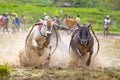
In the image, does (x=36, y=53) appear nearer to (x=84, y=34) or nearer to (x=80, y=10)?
(x=84, y=34)

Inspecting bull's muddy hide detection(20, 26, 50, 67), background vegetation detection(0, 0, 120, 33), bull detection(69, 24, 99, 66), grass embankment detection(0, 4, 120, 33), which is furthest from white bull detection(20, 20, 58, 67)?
grass embankment detection(0, 4, 120, 33)

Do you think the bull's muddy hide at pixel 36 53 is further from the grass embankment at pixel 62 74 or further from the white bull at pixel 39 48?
the grass embankment at pixel 62 74

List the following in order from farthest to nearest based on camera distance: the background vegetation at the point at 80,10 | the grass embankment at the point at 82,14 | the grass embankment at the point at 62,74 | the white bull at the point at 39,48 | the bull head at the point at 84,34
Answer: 1. the background vegetation at the point at 80,10
2. the grass embankment at the point at 82,14
3. the bull head at the point at 84,34
4. the white bull at the point at 39,48
5. the grass embankment at the point at 62,74

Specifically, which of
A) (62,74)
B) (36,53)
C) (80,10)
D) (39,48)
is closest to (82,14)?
(80,10)

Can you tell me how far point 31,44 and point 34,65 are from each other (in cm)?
88

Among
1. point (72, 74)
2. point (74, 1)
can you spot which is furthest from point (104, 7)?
point (72, 74)

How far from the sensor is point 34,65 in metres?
13.6

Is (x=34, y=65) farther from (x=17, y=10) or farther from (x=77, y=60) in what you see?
(x=17, y=10)

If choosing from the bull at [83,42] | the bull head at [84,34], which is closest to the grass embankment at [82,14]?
the bull at [83,42]

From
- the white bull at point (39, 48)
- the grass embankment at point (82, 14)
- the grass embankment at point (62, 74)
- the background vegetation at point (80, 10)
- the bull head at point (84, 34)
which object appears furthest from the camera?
the background vegetation at point (80, 10)

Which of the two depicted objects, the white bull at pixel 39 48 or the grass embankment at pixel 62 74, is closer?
the grass embankment at pixel 62 74

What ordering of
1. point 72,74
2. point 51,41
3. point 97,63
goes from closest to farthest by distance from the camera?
point 72,74
point 51,41
point 97,63

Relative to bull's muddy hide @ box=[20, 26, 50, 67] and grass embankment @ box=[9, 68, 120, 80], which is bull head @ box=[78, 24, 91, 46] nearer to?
bull's muddy hide @ box=[20, 26, 50, 67]

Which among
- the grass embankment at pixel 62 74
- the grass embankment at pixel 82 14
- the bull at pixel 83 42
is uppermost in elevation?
the bull at pixel 83 42
